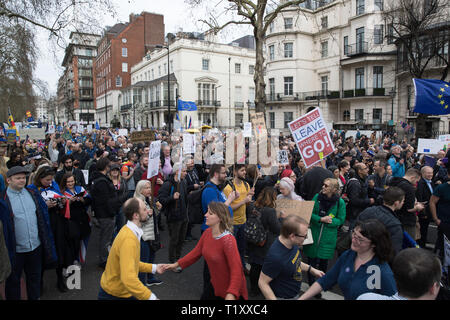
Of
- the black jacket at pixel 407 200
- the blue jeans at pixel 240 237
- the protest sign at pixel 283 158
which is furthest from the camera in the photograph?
the protest sign at pixel 283 158

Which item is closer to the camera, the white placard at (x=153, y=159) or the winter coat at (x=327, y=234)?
the winter coat at (x=327, y=234)

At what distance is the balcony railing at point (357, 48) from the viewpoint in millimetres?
36325

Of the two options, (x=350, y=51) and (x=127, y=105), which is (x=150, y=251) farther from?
(x=127, y=105)

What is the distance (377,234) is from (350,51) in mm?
41051

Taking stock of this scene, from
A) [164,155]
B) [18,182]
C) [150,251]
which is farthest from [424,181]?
[18,182]

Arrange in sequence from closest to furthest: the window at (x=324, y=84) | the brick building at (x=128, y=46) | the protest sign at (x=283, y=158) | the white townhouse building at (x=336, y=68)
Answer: the protest sign at (x=283, y=158)
the white townhouse building at (x=336, y=68)
the window at (x=324, y=84)
the brick building at (x=128, y=46)

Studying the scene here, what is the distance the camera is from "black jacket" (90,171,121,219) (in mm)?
5133

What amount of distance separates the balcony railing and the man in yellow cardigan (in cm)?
3946

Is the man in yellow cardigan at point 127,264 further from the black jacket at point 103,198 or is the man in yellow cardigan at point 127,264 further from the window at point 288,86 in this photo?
the window at point 288,86

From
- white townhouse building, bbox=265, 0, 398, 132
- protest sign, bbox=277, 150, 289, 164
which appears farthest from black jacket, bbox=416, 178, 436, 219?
white townhouse building, bbox=265, 0, 398, 132

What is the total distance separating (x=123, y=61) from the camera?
66.9m

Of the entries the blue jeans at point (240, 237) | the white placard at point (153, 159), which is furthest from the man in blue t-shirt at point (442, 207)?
the white placard at point (153, 159)

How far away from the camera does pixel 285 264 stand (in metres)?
2.66

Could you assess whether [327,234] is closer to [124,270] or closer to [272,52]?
[124,270]
